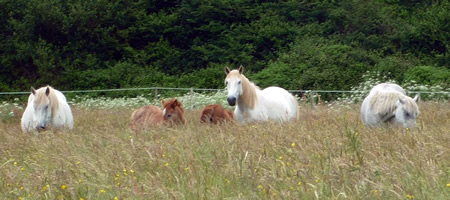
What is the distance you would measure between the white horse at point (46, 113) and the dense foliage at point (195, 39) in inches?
704

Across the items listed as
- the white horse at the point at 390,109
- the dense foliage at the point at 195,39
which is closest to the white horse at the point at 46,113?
the white horse at the point at 390,109

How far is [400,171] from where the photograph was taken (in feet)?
18.3

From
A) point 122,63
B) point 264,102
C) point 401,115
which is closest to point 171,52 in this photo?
point 122,63

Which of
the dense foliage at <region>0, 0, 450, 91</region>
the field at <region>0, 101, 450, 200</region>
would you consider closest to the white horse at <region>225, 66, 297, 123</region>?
the field at <region>0, 101, 450, 200</region>

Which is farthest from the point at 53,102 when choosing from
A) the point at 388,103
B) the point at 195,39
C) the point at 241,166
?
the point at 195,39

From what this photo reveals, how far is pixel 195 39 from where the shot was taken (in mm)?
34469

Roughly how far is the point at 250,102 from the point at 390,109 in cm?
279

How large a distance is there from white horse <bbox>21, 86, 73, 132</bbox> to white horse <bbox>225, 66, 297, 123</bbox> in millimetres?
2876

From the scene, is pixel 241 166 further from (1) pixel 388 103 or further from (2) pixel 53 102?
(2) pixel 53 102

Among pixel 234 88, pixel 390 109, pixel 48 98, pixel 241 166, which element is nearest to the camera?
pixel 241 166

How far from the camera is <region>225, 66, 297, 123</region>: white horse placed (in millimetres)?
12312

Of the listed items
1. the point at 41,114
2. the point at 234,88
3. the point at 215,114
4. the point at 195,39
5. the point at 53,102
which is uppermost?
the point at 195,39

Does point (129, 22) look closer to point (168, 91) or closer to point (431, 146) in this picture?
point (168, 91)

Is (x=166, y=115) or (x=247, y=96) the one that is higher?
(x=247, y=96)
